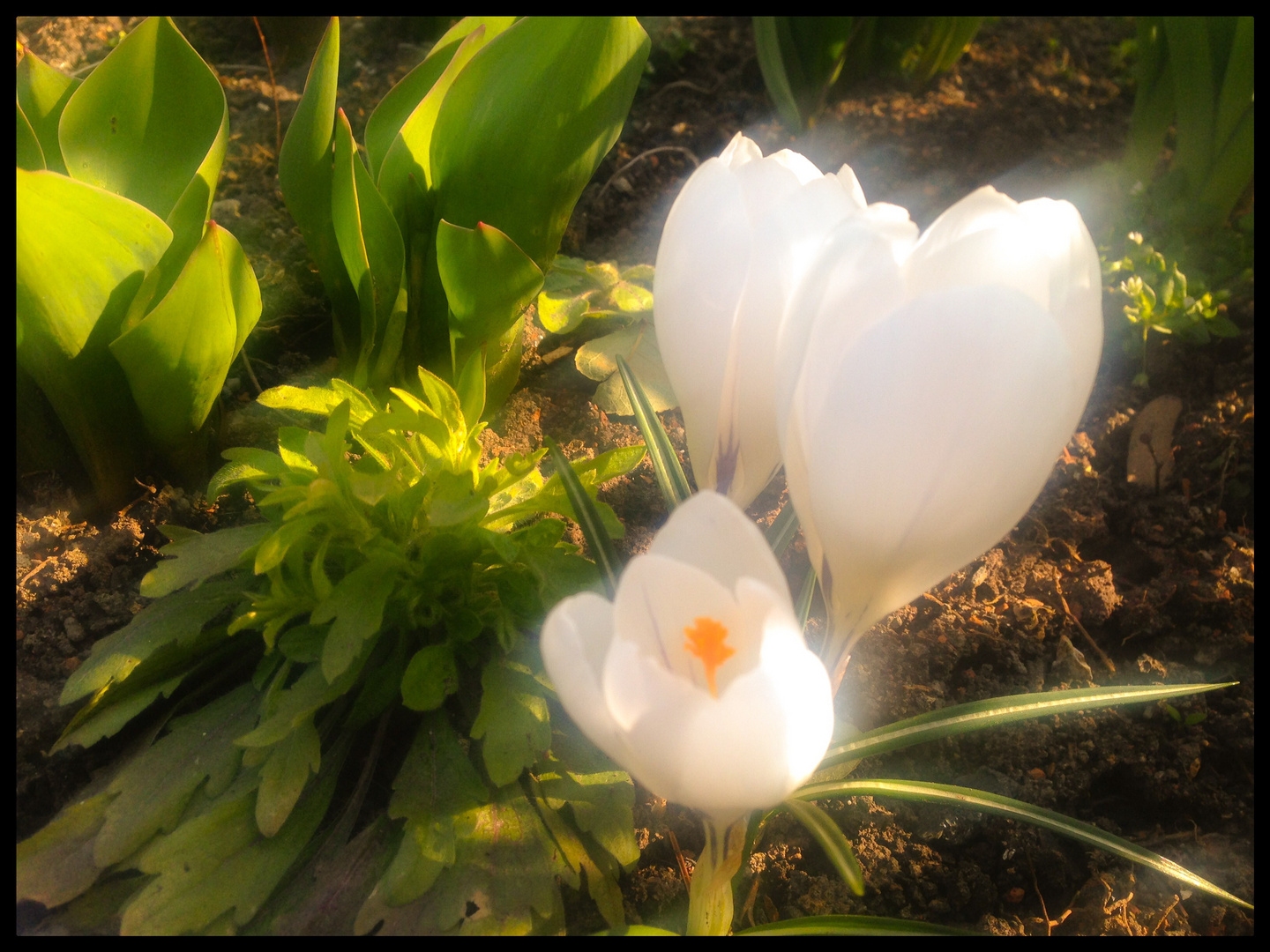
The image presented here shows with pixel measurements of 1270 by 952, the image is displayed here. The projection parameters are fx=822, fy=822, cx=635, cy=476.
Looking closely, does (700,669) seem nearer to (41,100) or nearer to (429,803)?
Answer: (429,803)

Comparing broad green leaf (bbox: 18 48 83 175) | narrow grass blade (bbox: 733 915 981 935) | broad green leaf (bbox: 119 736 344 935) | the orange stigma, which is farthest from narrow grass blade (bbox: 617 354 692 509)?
broad green leaf (bbox: 18 48 83 175)

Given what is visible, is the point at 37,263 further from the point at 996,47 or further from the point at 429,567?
the point at 996,47

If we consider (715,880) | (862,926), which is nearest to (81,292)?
(715,880)

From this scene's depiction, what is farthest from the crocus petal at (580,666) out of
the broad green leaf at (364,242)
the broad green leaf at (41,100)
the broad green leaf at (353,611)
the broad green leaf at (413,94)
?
the broad green leaf at (41,100)

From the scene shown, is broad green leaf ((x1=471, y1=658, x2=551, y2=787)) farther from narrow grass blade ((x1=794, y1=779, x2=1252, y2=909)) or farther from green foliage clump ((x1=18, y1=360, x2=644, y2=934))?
narrow grass blade ((x1=794, y1=779, x2=1252, y2=909))

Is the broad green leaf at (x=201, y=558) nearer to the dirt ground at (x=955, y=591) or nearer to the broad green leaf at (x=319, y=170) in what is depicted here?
the dirt ground at (x=955, y=591)
